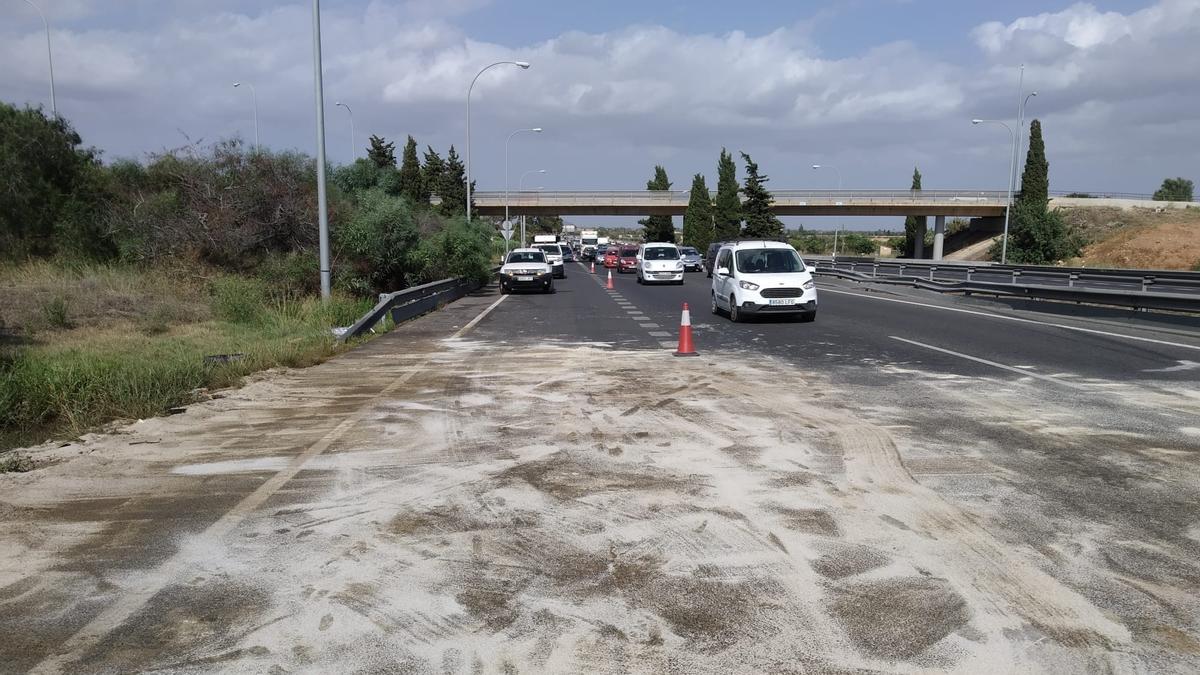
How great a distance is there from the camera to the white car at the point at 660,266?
125 ft

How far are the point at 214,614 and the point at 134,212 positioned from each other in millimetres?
25271

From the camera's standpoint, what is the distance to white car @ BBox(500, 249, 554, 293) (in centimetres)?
3184

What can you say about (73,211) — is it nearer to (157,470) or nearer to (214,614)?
(157,470)

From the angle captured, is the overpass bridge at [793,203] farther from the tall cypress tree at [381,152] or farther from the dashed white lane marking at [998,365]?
the dashed white lane marking at [998,365]

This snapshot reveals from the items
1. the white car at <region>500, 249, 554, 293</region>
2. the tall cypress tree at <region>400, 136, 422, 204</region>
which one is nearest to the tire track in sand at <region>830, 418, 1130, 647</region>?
the white car at <region>500, 249, 554, 293</region>

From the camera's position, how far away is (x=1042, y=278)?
129ft

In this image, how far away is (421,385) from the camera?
10867 mm

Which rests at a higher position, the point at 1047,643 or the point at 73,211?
the point at 73,211

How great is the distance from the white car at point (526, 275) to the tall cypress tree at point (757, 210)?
158ft

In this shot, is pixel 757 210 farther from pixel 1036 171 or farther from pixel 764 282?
pixel 764 282

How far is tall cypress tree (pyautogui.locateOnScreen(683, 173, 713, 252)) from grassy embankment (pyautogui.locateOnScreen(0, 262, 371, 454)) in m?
70.9

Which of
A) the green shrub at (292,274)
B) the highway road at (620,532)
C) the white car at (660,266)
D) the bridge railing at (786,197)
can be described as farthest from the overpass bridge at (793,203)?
the highway road at (620,532)

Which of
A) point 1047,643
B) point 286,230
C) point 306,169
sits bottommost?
point 1047,643

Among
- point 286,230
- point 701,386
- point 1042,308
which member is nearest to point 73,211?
point 286,230
